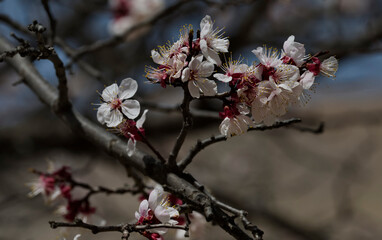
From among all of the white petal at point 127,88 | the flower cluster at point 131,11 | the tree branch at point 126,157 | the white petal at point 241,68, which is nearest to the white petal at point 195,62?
the white petal at point 241,68

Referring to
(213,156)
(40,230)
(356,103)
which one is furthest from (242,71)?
(356,103)

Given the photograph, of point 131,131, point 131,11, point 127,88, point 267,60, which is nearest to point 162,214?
point 131,131

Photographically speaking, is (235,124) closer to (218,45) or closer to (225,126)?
(225,126)

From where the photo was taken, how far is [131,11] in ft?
11.4

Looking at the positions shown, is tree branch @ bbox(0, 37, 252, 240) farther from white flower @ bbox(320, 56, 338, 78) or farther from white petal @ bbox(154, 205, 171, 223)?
white flower @ bbox(320, 56, 338, 78)

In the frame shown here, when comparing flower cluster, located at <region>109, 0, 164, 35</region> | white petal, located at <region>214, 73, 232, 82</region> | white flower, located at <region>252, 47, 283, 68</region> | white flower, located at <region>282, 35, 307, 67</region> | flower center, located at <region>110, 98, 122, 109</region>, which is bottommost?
flower center, located at <region>110, 98, 122, 109</region>

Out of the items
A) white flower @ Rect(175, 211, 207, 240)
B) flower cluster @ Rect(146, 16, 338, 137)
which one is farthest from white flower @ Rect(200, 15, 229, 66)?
white flower @ Rect(175, 211, 207, 240)

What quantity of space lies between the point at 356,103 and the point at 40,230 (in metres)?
6.27

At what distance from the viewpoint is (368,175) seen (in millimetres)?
6211

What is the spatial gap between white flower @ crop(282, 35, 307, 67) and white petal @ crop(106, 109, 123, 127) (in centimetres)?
47

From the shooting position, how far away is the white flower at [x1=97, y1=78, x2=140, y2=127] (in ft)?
3.60

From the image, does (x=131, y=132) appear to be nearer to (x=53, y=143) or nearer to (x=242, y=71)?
(x=242, y=71)

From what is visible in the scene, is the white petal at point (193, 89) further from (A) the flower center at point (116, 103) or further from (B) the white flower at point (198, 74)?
(A) the flower center at point (116, 103)

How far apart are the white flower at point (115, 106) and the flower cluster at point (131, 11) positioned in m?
2.41
